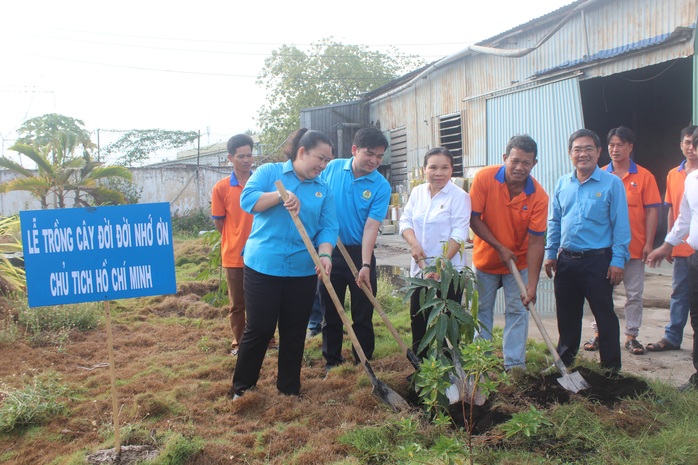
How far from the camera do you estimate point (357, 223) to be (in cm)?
388

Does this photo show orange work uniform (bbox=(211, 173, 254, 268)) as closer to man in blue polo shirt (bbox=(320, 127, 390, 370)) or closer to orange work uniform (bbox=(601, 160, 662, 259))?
man in blue polo shirt (bbox=(320, 127, 390, 370))

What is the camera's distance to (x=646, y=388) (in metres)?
3.29

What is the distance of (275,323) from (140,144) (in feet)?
59.3

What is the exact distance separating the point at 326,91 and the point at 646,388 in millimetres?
18990

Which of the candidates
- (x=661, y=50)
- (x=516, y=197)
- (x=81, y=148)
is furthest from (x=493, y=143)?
(x=81, y=148)

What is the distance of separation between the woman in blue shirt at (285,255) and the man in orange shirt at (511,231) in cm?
107

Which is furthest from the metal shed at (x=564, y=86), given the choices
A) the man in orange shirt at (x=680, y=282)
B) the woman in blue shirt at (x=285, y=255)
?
the woman in blue shirt at (x=285, y=255)

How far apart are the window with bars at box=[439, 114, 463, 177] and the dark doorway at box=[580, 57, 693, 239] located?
2564 mm

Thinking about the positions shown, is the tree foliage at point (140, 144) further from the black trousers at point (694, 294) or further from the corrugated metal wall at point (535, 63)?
the black trousers at point (694, 294)

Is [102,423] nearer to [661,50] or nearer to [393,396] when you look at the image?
[393,396]

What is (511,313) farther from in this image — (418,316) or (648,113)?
(648,113)

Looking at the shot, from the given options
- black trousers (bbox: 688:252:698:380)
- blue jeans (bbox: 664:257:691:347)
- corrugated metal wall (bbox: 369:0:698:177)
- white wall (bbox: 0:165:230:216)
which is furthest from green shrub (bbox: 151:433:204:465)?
white wall (bbox: 0:165:230:216)

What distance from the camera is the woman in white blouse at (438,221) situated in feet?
11.5

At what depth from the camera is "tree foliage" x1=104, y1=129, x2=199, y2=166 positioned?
18125 millimetres
